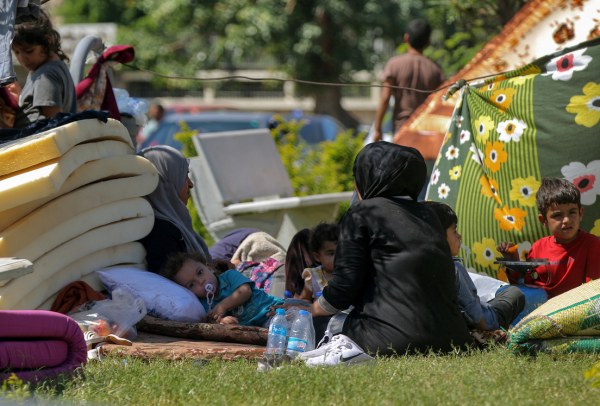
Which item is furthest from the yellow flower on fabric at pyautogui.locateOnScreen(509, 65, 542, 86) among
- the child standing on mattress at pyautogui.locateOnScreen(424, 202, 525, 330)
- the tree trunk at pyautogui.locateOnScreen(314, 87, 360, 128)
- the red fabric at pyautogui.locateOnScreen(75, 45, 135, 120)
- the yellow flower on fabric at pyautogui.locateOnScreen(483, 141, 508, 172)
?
the tree trunk at pyautogui.locateOnScreen(314, 87, 360, 128)

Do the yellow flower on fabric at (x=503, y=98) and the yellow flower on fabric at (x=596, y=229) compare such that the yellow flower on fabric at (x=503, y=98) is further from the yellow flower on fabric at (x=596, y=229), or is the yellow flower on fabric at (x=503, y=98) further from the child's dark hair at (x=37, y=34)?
the child's dark hair at (x=37, y=34)

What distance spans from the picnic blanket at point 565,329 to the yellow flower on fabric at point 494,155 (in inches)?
81.8

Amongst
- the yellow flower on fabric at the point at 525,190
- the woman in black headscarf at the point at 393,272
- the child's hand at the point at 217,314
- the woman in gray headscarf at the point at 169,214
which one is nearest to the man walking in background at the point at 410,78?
the yellow flower on fabric at the point at 525,190

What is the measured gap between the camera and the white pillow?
21.1ft

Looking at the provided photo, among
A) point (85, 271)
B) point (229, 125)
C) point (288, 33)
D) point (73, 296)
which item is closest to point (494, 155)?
point (85, 271)

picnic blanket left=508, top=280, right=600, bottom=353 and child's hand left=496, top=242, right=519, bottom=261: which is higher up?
picnic blanket left=508, top=280, right=600, bottom=353

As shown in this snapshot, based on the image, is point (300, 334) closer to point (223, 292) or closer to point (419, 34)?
point (223, 292)

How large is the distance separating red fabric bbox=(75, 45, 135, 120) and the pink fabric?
10.7 feet

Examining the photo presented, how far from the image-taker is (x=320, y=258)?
7016mm

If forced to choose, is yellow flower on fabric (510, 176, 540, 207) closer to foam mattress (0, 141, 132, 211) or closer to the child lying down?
the child lying down

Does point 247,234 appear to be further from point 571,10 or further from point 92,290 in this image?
point 571,10

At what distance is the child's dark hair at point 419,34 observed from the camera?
1091 centimetres

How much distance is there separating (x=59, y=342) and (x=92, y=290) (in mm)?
1202

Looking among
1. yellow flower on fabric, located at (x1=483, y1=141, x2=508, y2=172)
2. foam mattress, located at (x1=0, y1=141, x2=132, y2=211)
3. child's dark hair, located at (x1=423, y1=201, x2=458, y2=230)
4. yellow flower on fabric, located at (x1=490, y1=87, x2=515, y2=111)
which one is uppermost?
yellow flower on fabric, located at (x1=490, y1=87, x2=515, y2=111)
